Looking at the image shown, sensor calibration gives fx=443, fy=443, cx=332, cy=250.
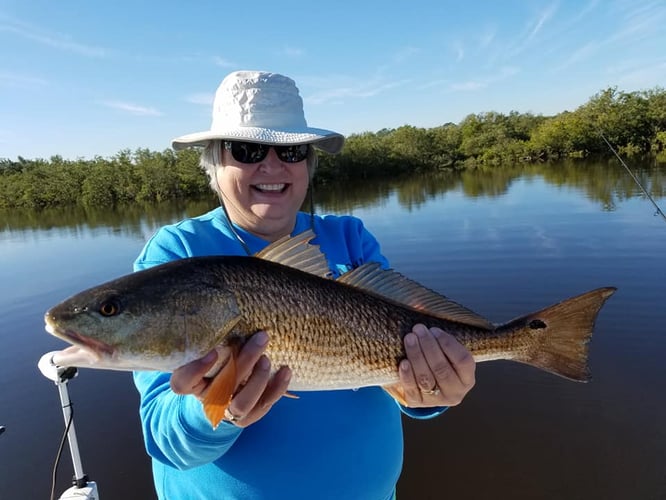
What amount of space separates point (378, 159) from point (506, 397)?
68.6 m

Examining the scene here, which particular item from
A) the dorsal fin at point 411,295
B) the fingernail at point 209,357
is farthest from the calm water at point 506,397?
the fingernail at point 209,357

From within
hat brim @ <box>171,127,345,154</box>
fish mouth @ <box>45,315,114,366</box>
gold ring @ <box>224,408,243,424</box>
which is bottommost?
gold ring @ <box>224,408,243,424</box>

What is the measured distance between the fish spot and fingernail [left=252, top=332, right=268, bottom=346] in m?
1.35

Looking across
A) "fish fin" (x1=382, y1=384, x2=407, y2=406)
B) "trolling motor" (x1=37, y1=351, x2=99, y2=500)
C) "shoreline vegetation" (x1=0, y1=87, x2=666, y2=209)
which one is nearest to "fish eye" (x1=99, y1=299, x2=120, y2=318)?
"fish fin" (x1=382, y1=384, x2=407, y2=406)

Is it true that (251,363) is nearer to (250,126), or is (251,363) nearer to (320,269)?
(320,269)

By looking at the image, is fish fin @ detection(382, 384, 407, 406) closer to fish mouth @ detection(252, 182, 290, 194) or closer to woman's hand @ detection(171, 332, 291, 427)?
woman's hand @ detection(171, 332, 291, 427)

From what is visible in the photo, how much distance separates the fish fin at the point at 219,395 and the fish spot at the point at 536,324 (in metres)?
1.49

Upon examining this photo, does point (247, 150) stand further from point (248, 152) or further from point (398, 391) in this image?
point (398, 391)

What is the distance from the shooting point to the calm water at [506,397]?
5.86 meters

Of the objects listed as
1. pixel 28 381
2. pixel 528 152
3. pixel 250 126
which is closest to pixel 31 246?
pixel 28 381

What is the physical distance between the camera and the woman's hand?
1.72 meters

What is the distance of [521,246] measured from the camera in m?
15.3

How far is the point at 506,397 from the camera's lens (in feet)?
24.3

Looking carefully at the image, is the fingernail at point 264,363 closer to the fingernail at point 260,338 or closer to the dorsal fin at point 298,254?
the fingernail at point 260,338
